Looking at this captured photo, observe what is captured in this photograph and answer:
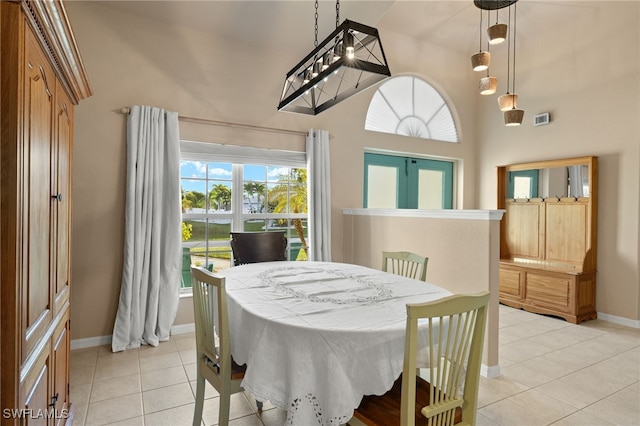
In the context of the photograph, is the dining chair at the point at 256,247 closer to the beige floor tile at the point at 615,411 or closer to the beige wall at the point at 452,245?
the beige wall at the point at 452,245

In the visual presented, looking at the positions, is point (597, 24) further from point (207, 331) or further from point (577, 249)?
point (207, 331)

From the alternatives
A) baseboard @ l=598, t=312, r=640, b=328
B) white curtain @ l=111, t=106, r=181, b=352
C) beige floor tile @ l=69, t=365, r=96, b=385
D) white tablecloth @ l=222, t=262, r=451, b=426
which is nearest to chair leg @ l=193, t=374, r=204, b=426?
white tablecloth @ l=222, t=262, r=451, b=426

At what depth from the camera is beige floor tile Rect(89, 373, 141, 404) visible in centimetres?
238

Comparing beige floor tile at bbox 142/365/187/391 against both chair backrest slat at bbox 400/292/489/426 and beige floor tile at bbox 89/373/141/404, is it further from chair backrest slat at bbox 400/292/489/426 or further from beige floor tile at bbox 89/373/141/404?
chair backrest slat at bbox 400/292/489/426

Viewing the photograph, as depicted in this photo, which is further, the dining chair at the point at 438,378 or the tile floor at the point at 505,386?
the tile floor at the point at 505,386

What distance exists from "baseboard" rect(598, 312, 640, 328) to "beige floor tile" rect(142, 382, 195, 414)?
14.4 feet

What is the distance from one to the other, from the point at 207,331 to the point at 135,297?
171 centimetres

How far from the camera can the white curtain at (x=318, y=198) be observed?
4059mm

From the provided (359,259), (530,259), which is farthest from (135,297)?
(530,259)

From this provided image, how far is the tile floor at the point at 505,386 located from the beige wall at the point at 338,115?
2.10 ft

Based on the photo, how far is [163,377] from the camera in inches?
105

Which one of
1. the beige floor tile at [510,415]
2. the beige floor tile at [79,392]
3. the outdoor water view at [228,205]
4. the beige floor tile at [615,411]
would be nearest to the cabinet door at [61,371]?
the beige floor tile at [79,392]

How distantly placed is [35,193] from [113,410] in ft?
5.54

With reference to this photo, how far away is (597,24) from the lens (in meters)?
4.06
